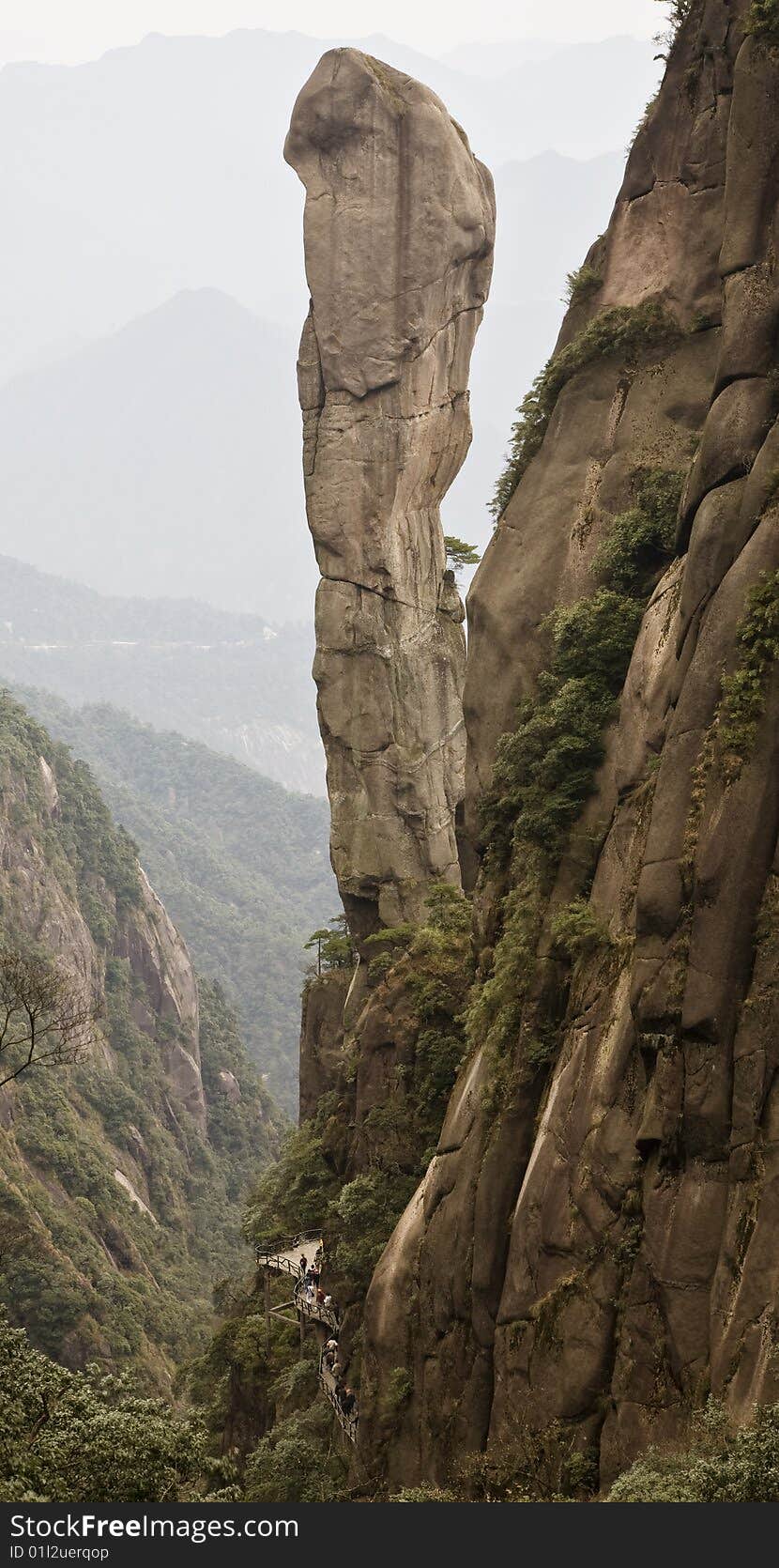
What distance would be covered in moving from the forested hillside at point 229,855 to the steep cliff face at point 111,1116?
19.8 meters

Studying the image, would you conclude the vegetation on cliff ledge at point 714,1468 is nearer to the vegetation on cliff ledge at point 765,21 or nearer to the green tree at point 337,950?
the vegetation on cliff ledge at point 765,21

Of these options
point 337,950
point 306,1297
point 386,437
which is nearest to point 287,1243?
point 306,1297

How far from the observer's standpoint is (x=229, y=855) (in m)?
164

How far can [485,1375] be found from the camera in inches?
768

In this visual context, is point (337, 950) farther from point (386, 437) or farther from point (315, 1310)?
point (386, 437)

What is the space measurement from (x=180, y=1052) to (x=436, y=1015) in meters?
62.3

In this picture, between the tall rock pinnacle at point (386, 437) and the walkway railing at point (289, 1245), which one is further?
the tall rock pinnacle at point (386, 437)

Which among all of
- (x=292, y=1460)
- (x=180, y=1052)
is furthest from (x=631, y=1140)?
(x=180, y=1052)

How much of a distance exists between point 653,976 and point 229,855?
148264 millimetres

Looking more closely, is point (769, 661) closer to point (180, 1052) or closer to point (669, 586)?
point (669, 586)

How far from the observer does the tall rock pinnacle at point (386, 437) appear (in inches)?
1524

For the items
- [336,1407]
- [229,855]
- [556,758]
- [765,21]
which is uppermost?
[765,21]

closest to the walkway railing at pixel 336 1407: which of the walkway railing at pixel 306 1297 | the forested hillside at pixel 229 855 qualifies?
the walkway railing at pixel 306 1297

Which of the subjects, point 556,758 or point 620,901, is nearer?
point 620,901
